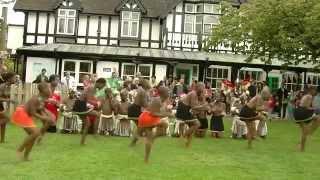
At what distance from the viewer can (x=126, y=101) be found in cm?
2080

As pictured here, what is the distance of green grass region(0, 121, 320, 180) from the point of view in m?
12.8

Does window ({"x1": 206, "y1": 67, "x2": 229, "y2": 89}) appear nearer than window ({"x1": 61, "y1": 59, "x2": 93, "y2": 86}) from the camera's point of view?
No

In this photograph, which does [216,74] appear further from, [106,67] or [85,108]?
[85,108]

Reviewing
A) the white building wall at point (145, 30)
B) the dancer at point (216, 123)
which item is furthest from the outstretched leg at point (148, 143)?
the white building wall at point (145, 30)

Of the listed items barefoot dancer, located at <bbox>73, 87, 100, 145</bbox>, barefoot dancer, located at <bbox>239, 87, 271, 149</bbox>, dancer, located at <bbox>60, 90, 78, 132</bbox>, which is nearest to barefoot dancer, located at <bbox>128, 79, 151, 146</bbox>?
barefoot dancer, located at <bbox>73, 87, 100, 145</bbox>

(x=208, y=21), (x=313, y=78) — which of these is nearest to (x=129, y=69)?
(x=208, y=21)

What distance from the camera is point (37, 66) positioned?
37656mm

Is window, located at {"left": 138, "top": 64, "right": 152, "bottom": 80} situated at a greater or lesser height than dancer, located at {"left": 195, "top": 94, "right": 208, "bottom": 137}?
greater

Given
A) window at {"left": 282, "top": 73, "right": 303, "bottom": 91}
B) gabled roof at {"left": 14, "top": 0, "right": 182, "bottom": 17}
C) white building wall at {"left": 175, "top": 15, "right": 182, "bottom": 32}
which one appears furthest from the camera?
white building wall at {"left": 175, "top": 15, "right": 182, "bottom": 32}

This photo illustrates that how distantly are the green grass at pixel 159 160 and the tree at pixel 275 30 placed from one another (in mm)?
10531

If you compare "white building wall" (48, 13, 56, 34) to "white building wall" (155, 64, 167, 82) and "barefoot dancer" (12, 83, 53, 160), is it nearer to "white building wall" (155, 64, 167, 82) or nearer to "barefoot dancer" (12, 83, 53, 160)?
"white building wall" (155, 64, 167, 82)

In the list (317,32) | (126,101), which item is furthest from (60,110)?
(317,32)

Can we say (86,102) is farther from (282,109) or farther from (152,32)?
(152,32)

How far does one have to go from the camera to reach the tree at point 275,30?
29828 millimetres
